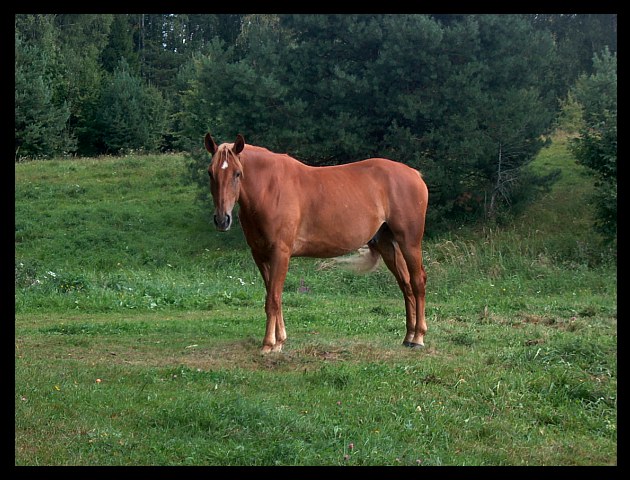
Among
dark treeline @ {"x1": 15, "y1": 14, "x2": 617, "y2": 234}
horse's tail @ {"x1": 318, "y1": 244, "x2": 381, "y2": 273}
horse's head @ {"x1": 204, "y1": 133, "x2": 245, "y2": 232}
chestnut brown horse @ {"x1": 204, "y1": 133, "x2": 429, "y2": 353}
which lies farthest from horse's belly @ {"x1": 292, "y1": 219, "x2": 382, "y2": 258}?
dark treeline @ {"x1": 15, "y1": 14, "x2": 617, "y2": 234}

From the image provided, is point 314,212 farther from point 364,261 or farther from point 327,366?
point 327,366

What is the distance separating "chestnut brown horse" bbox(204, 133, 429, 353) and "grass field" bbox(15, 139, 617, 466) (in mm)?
795

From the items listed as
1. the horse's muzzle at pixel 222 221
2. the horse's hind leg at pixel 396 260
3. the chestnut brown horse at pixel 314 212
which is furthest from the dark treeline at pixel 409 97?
the horse's muzzle at pixel 222 221

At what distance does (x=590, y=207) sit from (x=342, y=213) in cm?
1410

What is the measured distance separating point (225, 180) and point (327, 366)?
215cm

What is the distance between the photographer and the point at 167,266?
1784cm

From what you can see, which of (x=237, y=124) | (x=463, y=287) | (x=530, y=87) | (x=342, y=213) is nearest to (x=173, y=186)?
(x=237, y=124)

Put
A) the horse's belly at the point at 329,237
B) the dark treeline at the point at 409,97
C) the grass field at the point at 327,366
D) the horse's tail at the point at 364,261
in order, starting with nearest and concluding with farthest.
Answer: the grass field at the point at 327,366, the horse's belly at the point at 329,237, the horse's tail at the point at 364,261, the dark treeline at the point at 409,97

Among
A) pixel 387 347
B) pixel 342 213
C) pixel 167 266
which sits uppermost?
pixel 342 213

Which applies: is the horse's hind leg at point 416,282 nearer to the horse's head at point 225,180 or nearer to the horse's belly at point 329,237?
the horse's belly at point 329,237

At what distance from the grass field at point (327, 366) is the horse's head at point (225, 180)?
1.51m

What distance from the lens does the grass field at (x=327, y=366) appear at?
4941mm

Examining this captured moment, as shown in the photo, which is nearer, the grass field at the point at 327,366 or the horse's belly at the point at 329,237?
the grass field at the point at 327,366
